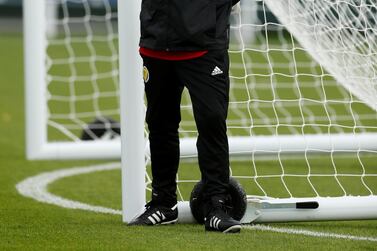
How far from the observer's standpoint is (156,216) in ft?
16.3

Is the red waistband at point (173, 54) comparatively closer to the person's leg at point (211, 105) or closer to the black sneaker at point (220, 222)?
the person's leg at point (211, 105)

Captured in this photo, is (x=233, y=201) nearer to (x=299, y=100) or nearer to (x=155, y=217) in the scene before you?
(x=155, y=217)

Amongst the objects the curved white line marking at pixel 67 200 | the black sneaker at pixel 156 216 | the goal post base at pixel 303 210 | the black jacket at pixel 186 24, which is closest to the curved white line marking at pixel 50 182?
the curved white line marking at pixel 67 200

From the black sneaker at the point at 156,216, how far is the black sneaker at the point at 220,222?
0.28 meters

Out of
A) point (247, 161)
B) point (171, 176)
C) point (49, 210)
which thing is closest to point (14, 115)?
point (247, 161)

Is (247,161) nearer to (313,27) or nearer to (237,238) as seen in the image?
(313,27)

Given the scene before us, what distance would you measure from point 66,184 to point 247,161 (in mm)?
1565

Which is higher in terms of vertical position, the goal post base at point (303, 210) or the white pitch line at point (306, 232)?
the goal post base at point (303, 210)

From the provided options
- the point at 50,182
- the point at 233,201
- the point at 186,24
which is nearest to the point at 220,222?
the point at 233,201

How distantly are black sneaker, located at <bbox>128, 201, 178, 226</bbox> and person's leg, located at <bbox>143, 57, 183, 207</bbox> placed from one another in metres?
0.03

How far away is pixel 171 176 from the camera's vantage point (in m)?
5.01

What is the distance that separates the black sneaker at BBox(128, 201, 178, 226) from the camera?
497 cm

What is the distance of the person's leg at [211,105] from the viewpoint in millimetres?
4688

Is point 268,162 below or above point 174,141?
below
